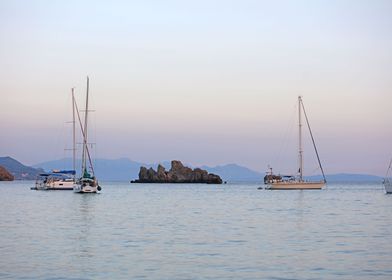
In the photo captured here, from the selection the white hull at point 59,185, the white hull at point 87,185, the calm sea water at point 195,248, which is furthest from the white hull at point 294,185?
the calm sea water at point 195,248

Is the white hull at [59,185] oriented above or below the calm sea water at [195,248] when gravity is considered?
above

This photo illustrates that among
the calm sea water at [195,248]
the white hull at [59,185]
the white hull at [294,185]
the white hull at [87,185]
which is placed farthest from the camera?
the white hull at [294,185]

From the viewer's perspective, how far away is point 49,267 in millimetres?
27188

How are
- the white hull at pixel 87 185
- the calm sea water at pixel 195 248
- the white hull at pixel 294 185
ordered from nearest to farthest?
the calm sea water at pixel 195 248
the white hull at pixel 87 185
the white hull at pixel 294 185

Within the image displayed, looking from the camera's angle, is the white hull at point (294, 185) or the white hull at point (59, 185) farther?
the white hull at point (294, 185)

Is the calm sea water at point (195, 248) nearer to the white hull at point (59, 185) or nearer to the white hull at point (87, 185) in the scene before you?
the white hull at point (87, 185)

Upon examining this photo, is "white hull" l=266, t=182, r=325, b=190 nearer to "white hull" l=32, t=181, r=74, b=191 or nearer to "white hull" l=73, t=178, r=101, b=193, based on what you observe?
"white hull" l=32, t=181, r=74, b=191

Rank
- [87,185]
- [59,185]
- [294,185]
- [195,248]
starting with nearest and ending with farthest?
[195,248] → [87,185] → [59,185] → [294,185]

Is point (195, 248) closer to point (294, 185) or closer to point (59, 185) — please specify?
point (59, 185)

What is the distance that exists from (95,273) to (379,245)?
51.3 feet

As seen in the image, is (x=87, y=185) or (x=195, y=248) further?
(x=87, y=185)

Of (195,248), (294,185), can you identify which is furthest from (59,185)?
(195,248)

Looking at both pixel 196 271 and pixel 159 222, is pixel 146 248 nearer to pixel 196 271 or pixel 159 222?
pixel 196 271

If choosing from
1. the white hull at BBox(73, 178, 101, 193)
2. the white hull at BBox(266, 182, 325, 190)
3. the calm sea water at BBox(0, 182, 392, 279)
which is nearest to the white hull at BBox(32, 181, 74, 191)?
the white hull at BBox(73, 178, 101, 193)
